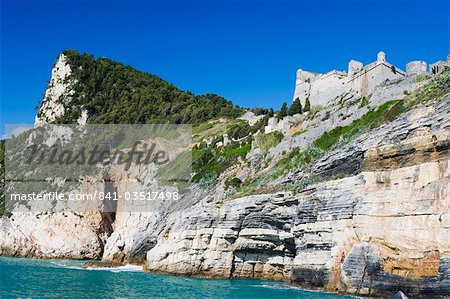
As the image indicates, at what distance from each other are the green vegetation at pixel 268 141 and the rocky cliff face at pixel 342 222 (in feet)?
12.6

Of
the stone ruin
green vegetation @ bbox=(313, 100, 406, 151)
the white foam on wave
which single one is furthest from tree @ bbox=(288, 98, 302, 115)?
the white foam on wave

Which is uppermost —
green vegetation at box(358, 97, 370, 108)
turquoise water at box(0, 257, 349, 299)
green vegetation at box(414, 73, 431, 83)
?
green vegetation at box(414, 73, 431, 83)

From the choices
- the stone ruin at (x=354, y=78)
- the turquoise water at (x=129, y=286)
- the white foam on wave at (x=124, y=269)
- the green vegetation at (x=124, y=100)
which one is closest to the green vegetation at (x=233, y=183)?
the white foam on wave at (x=124, y=269)

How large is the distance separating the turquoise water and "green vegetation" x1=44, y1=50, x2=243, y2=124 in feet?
171

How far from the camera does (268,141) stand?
52.6 m

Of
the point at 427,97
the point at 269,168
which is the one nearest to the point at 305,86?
the point at 269,168

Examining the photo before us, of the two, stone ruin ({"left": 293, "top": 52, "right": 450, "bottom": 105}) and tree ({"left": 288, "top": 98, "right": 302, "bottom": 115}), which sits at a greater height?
stone ruin ({"left": 293, "top": 52, "right": 450, "bottom": 105})

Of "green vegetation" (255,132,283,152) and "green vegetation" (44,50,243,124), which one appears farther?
"green vegetation" (44,50,243,124)

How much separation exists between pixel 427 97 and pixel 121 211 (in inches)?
1668

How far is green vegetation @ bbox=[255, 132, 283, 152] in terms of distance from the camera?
5184cm

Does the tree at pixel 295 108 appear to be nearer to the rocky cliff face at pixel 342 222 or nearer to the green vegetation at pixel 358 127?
the rocky cliff face at pixel 342 222

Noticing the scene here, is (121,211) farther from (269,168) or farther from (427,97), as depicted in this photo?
(427,97)

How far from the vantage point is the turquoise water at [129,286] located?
93.4 ft

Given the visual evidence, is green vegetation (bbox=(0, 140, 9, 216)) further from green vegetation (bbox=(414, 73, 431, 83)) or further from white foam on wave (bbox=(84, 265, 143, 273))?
green vegetation (bbox=(414, 73, 431, 83))
